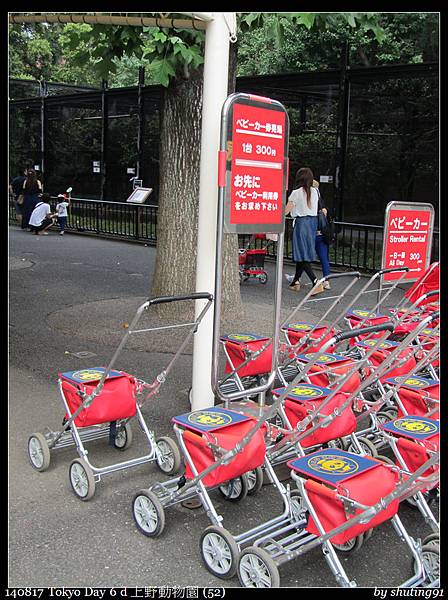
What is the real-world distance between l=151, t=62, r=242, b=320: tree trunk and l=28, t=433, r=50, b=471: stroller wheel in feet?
12.1

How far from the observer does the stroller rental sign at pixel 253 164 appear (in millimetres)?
4297

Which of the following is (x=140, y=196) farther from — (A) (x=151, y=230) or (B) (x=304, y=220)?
(B) (x=304, y=220)

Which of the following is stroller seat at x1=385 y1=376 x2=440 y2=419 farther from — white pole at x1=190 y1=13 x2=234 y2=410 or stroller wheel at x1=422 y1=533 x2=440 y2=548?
white pole at x1=190 y1=13 x2=234 y2=410

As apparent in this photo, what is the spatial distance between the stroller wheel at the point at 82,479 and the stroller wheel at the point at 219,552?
3.20 feet

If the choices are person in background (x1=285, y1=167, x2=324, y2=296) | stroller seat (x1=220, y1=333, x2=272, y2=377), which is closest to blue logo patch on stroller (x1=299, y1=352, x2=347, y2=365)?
stroller seat (x1=220, y1=333, x2=272, y2=377)

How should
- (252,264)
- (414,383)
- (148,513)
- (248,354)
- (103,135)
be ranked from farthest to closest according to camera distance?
(103,135) < (252,264) < (248,354) < (414,383) < (148,513)

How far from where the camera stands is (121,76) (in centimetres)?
3506

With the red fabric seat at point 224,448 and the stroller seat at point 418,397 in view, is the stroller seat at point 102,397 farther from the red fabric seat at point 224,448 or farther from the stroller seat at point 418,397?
the stroller seat at point 418,397

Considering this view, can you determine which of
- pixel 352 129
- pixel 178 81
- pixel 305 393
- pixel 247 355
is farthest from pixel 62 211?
pixel 305 393

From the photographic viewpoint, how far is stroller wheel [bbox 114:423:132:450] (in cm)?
491

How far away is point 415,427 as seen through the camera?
3996 millimetres

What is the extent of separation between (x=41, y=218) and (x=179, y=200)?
12.2m
